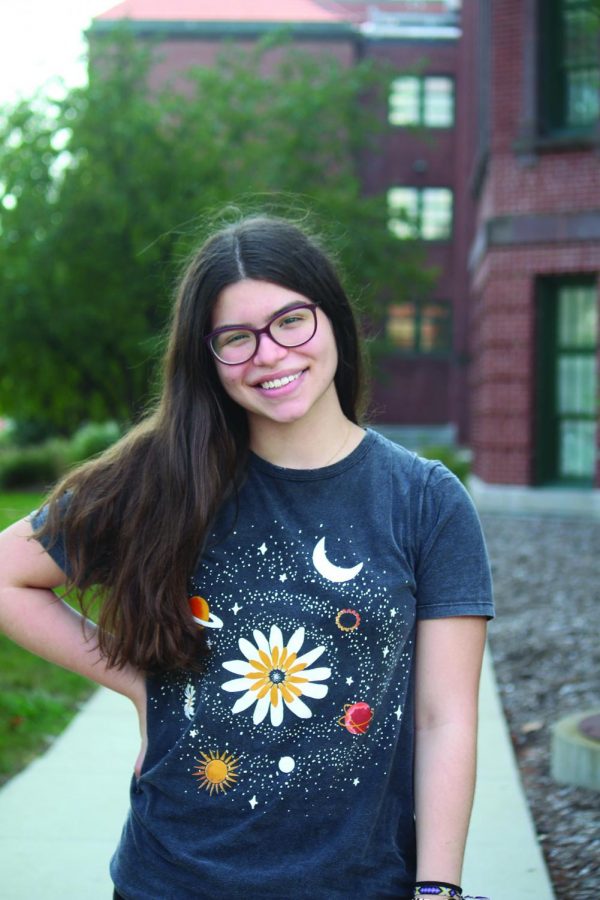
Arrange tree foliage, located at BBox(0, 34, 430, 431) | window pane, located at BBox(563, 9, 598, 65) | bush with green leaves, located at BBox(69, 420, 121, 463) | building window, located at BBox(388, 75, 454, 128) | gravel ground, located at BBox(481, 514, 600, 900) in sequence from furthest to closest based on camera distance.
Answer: building window, located at BBox(388, 75, 454, 128) < bush with green leaves, located at BBox(69, 420, 121, 463) < tree foliage, located at BBox(0, 34, 430, 431) < window pane, located at BBox(563, 9, 598, 65) < gravel ground, located at BBox(481, 514, 600, 900)

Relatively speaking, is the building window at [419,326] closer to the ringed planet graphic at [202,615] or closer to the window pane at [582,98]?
the window pane at [582,98]

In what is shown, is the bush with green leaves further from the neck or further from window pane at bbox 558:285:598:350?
the neck

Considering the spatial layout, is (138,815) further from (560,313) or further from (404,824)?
(560,313)

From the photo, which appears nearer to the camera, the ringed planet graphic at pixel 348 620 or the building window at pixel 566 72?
the ringed planet graphic at pixel 348 620

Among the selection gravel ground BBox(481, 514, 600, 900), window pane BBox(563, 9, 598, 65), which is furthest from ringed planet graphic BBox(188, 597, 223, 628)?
window pane BBox(563, 9, 598, 65)

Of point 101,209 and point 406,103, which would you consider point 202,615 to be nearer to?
point 101,209

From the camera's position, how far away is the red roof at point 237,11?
33219 millimetres

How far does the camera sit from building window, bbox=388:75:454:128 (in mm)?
33219

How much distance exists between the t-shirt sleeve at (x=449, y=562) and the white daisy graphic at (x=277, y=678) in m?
0.21

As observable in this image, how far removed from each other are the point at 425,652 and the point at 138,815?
0.54 m

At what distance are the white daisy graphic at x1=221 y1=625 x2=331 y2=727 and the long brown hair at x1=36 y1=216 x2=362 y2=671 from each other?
3.6 inches

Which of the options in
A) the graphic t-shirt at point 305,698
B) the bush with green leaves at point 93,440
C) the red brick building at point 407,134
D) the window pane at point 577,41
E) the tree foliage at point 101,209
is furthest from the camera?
the red brick building at point 407,134

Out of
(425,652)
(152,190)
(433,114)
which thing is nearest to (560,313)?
(152,190)

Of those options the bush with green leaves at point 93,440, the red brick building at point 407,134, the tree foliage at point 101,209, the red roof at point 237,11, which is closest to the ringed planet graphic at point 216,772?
the tree foliage at point 101,209
